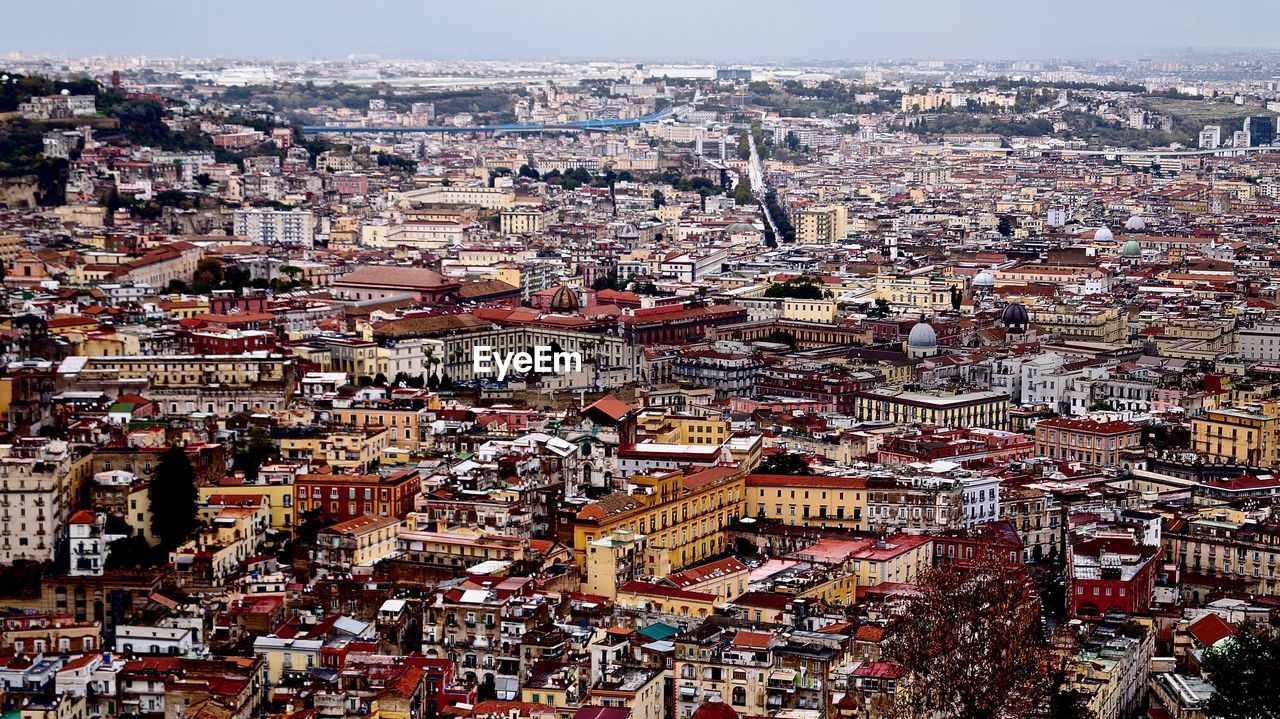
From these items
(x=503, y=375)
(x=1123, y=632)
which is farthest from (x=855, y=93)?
(x=1123, y=632)

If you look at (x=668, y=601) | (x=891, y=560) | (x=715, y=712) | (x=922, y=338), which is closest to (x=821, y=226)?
(x=922, y=338)

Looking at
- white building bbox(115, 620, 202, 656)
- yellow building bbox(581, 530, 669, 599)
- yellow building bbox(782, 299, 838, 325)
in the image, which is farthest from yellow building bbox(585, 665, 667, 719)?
yellow building bbox(782, 299, 838, 325)

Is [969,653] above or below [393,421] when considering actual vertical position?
above

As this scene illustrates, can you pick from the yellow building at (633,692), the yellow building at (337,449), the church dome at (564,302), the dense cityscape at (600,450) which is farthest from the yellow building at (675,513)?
the church dome at (564,302)

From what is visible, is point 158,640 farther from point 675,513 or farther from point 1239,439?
point 1239,439

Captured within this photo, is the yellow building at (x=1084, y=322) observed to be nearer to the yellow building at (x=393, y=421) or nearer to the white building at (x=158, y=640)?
the yellow building at (x=393, y=421)

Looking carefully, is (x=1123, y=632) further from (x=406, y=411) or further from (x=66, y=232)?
(x=66, y=232)

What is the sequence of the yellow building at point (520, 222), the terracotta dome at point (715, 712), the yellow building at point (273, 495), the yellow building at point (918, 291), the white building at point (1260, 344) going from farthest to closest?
the yellow building at point (520, 222), the yellow building at point (918, 291), the white building at point (1260, 344), the yellow building at point (273, 495), the terracotta dome at point (715, 712)
